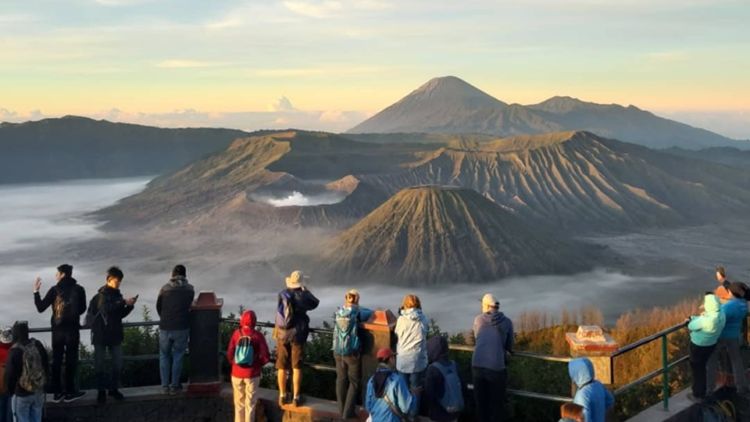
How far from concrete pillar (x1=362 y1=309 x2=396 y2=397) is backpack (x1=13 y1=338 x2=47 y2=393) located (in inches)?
152

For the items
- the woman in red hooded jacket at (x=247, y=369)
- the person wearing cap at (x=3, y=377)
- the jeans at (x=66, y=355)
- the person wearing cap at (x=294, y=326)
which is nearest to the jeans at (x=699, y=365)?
the person wearing cap at (x=294, y=326)

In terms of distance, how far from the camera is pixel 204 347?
1099cm

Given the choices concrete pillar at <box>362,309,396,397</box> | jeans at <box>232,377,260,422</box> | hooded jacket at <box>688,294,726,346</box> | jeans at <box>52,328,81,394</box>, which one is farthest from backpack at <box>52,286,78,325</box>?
hooded jacket at <box>688,294,726,346</box>

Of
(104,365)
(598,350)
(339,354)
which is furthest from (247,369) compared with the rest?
(598,350)

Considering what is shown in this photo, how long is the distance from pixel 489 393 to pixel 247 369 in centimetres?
302

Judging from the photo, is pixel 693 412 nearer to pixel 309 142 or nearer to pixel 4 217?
pixel 309 142

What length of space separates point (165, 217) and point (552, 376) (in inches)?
5223

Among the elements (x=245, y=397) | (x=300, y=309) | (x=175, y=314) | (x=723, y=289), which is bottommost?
(x=245, y=397)

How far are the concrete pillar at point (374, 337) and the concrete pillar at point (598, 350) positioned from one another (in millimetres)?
2204

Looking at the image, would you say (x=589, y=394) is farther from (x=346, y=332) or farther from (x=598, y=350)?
(x=346, y=332)

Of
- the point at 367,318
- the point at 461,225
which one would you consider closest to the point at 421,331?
the point at 367,318

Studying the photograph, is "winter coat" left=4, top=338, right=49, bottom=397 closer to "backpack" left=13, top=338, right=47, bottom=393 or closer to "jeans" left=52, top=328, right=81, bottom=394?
"backpack" left=13, top=338, right=47, bottom=393

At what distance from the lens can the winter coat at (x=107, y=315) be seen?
33.4 ft

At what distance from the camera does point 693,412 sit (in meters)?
10.3
